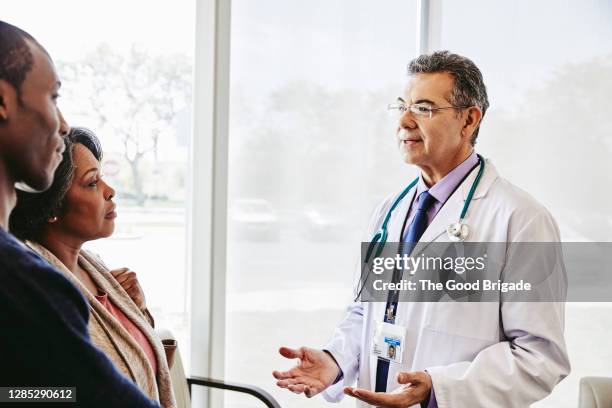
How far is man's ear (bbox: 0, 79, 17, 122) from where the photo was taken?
26.4 inches

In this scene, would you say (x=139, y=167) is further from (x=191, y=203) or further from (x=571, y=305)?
(x=571, y=305)

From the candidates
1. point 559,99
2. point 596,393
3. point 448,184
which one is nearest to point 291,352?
point 448,184

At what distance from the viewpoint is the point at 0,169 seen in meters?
0.69

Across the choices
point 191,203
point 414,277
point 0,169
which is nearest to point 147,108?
point 191,203

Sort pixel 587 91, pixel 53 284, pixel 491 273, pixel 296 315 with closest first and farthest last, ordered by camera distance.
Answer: pixel 53 284 < pixel 491 273 < pixel 296 315 < pixel 587 91

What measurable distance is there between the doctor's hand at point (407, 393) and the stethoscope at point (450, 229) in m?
0.43

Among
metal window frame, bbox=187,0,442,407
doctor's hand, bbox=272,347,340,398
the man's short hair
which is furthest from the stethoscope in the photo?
the man's short hair

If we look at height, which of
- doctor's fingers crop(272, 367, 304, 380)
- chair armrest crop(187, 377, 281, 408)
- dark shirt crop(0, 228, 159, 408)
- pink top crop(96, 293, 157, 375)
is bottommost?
chair armrest crop(187, 377, 281, 408)

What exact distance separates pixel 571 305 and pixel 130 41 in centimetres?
240

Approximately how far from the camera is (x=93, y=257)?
1.45 metres

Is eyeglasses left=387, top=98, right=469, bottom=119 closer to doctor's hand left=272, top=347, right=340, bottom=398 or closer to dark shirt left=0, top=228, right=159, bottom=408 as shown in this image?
doctor's hand left=272, top=347, right=340, bottom=398

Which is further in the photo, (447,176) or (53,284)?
(447,176)

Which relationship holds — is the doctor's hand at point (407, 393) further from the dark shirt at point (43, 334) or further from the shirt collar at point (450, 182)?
the dark shirt at point (43, 334)

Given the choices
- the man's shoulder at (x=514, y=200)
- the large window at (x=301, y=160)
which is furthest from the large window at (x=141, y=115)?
the man's shoulder at (x=514, y=200)
